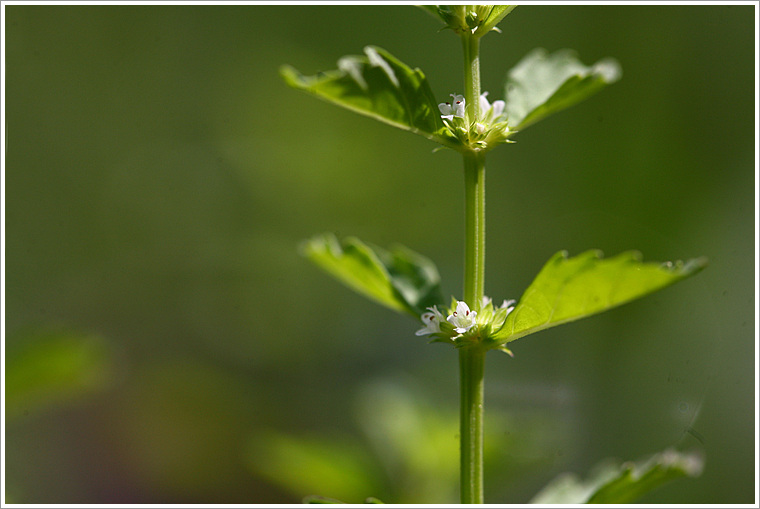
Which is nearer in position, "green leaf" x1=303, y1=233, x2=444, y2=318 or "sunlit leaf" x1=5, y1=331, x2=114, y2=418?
"green leaf" x1=303, y1=233, x2=444, y2=318

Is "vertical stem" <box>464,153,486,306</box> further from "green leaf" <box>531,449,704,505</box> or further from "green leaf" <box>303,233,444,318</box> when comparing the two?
"green leaf" <box>531,449,704,505</box>

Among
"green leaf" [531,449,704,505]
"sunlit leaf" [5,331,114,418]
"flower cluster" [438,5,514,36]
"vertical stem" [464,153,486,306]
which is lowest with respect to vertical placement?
"green leaf" [531,449,704,505]

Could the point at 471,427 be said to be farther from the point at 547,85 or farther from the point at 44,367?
the point at 44,367

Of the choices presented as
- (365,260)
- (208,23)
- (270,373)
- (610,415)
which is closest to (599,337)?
(610,415)

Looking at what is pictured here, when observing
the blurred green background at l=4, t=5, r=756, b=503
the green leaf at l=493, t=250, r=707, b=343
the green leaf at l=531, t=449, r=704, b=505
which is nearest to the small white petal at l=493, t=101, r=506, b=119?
the green leaf at l=493, t=250, r=707, b=343

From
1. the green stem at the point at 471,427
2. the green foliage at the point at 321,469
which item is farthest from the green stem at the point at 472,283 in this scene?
the green foliage at the point at 321,469

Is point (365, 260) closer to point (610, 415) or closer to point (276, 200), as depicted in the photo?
point (610, 415)
